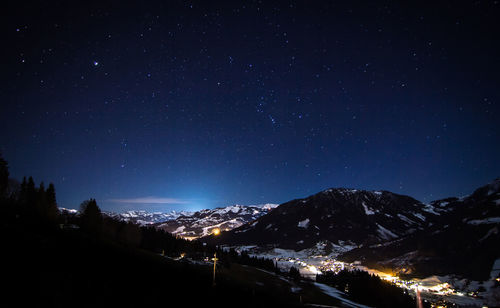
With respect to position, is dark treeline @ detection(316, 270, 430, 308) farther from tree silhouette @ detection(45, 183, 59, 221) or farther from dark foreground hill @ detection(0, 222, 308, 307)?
tree silhouette @ detection(45, 183, 59, 221)

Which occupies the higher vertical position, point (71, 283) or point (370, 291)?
point (71, 283)

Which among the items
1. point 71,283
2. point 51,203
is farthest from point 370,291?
point 71,283

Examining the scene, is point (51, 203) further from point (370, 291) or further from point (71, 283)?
point (370, 291)

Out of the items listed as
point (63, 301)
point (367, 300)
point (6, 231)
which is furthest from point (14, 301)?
point (367, 300)

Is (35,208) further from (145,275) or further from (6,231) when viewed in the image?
(145,275)

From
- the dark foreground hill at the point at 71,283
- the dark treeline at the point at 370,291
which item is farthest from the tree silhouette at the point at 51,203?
the dark treeline at the point at 370,291

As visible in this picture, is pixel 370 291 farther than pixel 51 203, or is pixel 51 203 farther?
pixel 370 291

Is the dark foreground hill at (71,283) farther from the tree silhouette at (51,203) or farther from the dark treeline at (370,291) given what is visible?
the dark treeline at (370,291)

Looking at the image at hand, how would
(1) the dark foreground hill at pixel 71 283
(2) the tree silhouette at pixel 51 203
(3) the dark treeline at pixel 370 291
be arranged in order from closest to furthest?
(1) the dark foreground hill at pixel 71 283 → (2) the tree silhouette at pixel 51 203 → (3) the dark treeline at pixel 370 291
